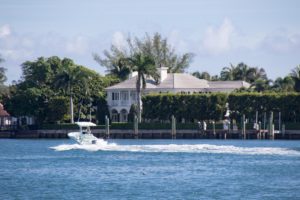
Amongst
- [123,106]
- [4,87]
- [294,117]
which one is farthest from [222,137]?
[4,87]

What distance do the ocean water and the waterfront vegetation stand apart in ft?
110

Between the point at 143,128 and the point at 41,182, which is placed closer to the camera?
the point at 41,182

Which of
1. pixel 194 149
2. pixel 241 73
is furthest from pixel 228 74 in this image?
pixel 194 149

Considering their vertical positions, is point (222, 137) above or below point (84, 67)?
below

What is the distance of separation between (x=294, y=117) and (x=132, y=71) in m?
32.2

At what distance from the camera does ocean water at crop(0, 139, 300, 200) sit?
63969 millimetres

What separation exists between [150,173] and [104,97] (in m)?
83.0

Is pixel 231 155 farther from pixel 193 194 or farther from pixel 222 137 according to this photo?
pixel 222 137

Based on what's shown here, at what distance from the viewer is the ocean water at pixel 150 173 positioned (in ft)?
210

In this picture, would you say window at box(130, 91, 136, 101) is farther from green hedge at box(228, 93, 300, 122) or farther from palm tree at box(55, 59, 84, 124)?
green hedge at box(228, 93, 300, 122)

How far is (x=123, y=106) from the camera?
156 m

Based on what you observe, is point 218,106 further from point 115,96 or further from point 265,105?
point 115,96

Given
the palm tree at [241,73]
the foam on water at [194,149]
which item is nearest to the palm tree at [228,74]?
the palm tree at [241,73]

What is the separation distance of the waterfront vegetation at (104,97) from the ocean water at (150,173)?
1324 inches
